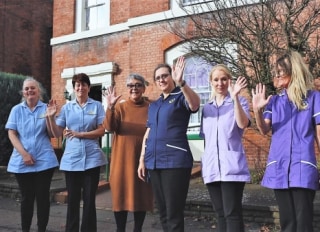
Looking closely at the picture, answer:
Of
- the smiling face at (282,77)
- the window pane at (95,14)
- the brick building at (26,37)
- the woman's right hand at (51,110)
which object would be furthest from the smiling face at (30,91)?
the brick building at (26,37)

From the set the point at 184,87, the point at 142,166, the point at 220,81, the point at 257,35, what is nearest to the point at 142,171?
the point at 142,166

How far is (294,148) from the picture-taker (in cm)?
340

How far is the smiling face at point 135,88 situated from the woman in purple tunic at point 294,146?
1.42 meters

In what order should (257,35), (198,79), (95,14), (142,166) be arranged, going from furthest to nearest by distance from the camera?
(95,14) < (198,79) < (257,35) < (142,166)

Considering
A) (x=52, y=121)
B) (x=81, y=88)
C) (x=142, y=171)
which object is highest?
(x=81, y=88)

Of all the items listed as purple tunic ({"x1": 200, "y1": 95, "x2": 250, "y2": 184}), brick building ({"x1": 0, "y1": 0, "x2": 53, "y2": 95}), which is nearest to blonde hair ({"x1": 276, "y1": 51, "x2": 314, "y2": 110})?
purple tunic ({"x1": 200, "y1": 95, "x2": 250, "y2": 184})

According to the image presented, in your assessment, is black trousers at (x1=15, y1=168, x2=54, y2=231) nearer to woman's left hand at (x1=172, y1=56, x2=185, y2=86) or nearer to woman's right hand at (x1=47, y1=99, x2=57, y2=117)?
woman's right hand at (x1=47, y1=99, x2=57, y2=117)

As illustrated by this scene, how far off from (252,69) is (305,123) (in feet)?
13.5

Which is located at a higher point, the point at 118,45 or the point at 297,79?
the point at 118,45

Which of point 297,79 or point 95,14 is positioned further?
point 95,14

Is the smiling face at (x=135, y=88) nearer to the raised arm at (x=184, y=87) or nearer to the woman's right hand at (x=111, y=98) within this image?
the woman's right hand at (x=111, y=98)

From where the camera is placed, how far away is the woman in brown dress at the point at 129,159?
4.50 meters

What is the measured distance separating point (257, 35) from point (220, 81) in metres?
3.42

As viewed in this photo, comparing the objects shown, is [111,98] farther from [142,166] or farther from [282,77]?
[282,77]
